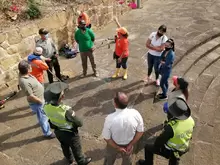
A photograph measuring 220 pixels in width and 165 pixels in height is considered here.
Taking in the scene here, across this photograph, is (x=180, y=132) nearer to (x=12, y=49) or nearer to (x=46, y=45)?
(x=46, y=45)

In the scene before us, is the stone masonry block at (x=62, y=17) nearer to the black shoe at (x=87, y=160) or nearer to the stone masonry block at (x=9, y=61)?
the stone masonry block at (x=9, y=61)

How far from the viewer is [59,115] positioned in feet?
12.4

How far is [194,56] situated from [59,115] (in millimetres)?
5688

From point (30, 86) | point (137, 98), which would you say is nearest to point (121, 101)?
point (30, 86)

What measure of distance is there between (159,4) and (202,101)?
6.42 metres

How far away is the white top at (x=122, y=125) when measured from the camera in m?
3.53

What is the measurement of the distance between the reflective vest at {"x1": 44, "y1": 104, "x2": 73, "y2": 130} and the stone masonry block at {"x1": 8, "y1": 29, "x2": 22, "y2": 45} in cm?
330

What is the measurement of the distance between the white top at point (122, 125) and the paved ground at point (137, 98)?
43.7 inches

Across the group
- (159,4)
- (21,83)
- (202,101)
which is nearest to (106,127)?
(21,83)

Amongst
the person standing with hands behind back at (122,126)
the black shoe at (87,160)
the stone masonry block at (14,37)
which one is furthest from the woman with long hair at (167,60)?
the stone masonry block at (14,37)

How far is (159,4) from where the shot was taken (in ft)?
38.4

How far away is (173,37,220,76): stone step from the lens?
7.46 metres

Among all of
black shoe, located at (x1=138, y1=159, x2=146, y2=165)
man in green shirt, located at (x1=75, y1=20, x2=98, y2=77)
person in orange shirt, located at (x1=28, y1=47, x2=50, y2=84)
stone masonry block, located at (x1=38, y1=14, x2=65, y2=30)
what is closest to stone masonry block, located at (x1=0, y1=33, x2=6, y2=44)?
stone masonry block, located at (x1=38, y1=14, x2=65, y2=30)

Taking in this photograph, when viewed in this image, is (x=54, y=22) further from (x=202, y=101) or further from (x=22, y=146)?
(x=202, y=101)
